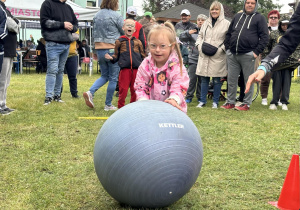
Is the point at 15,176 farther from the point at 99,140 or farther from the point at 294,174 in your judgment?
the point at 294,174

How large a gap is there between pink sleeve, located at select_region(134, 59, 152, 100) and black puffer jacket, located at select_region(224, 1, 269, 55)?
470 centimetres

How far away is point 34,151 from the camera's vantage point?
5.18 meters

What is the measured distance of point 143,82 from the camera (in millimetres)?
4539

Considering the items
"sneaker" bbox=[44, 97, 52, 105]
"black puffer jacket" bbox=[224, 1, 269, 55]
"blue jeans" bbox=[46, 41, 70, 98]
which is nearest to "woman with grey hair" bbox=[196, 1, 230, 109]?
"black puffer jacket" bbox=[224, 1, 269, 55]

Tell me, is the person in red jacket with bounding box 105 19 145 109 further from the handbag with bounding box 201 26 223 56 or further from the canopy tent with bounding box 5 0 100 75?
the canopy tent with bounding box 5 0 100 75

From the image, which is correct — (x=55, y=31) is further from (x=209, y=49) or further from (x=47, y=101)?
(x=209, y=49)

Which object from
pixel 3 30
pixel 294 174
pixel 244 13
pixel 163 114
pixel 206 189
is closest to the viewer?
pixel 163 114

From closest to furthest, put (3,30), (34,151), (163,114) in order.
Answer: (163,114) → (34,151) → (3,30)

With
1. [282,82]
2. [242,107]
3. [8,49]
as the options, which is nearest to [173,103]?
[8,49]

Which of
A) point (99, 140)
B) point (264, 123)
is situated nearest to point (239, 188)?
point (99, 140)

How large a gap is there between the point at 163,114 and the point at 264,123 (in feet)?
15.7

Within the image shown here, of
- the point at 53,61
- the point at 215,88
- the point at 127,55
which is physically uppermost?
the point at 127,55

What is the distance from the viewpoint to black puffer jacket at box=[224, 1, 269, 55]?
8.55m

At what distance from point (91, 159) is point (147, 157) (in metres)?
1.99
